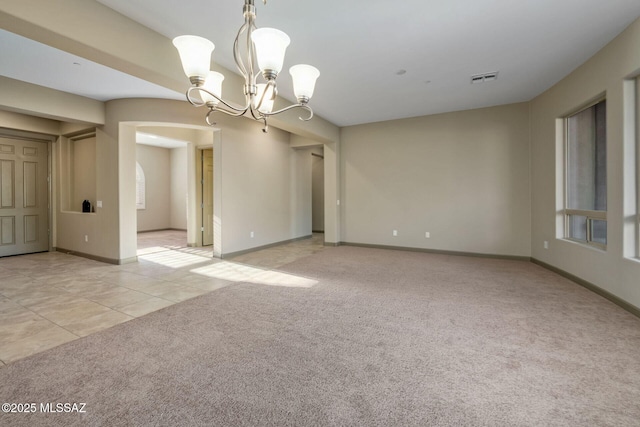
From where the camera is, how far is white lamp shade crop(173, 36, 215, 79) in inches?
82.4

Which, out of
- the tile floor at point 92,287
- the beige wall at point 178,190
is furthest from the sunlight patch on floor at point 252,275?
the beige wall at point 178,190

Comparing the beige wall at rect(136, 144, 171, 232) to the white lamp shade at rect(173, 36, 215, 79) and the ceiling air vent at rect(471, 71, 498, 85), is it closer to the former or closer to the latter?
the white lamp shade at rect(173, 36, 215, 79)

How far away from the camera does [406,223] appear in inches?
253

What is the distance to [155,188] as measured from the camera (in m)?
10.1

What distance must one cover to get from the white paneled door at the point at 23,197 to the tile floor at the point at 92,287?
389mm

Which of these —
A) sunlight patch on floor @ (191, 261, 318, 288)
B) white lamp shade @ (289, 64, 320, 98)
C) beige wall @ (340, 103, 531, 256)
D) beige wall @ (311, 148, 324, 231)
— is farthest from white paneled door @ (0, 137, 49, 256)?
beige wall @ (311, 148, 324, 231)

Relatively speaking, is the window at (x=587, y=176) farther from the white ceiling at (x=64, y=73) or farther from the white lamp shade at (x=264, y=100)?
the white ceiling at (x=64, y=73)

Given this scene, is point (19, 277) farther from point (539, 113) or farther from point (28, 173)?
point (539, 113)

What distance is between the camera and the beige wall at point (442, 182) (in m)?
5.48

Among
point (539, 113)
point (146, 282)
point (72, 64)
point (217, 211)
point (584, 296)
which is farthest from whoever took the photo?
point (217, 211)

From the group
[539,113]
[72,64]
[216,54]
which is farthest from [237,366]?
[539,113]

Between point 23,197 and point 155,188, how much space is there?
4.13 metres

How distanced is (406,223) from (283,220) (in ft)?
9.84

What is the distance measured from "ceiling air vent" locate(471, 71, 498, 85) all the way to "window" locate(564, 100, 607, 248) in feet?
4.13
